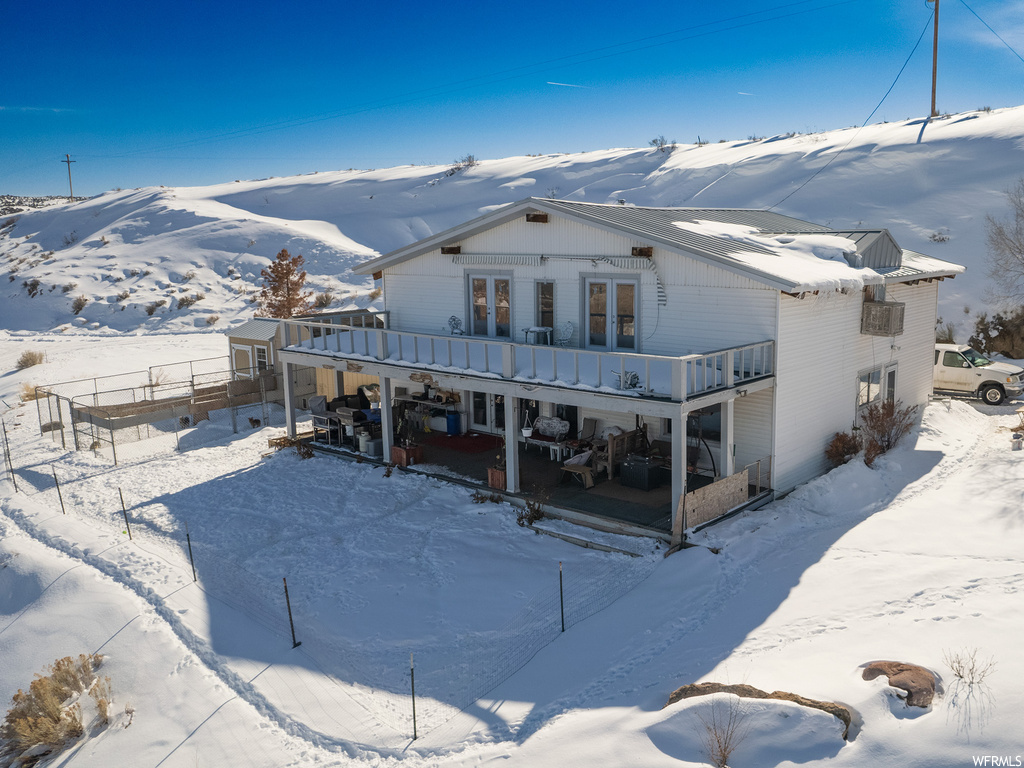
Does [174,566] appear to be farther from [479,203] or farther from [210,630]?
[479,203]

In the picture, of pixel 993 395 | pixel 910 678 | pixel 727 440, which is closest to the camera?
pixel 910 678

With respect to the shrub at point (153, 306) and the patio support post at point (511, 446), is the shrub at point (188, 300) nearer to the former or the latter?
the shrub at point (153, 306)

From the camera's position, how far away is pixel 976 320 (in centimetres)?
3222

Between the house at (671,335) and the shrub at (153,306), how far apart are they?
3147 centimetres

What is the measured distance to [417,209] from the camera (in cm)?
7044

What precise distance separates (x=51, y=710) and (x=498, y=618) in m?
6.41

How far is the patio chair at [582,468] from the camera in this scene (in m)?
17.1

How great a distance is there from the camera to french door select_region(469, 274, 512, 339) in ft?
66.4

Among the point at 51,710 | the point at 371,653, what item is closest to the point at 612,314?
the point at 371,653

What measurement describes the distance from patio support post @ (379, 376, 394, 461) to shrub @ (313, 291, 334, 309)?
90.9 feet

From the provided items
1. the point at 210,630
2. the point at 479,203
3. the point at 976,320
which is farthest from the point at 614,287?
the point at 479,203

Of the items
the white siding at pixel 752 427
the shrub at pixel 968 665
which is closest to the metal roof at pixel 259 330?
the white siding at pixel 752 427

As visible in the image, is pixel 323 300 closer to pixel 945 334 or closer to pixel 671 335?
pixel 945 334

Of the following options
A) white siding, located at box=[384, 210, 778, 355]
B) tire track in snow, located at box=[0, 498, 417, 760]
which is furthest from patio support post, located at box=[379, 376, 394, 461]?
tire track in snow, located at box=[0, 498, 417, 760]
